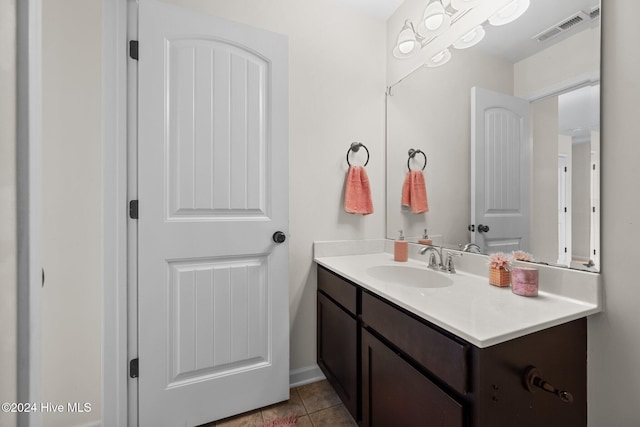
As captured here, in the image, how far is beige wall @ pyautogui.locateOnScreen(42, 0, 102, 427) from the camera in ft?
3.80

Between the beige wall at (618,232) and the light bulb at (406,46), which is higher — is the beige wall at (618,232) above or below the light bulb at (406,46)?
below

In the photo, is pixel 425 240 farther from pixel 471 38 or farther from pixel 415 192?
pixel 471 38

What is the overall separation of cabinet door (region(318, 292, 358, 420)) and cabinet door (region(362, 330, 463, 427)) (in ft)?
0.25

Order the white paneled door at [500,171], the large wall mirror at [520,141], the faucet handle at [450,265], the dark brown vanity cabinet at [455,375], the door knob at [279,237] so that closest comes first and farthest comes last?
the dark brown vanity cabinet at [455,375] < the large wall mirror at [520,141] < the white paneled door at [500,171] < the faucet handle at [450,265] < the door knob at [279,237]

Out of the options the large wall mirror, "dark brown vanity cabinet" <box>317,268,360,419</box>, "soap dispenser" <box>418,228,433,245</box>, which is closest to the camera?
the large wall mirror

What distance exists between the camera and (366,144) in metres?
1.82

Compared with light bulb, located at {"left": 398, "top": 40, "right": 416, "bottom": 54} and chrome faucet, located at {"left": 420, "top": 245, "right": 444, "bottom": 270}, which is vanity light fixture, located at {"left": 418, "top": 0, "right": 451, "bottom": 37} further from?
chrome faucet, located at {"left": 420, "top": 245, "right": 444, "bottom": 270}

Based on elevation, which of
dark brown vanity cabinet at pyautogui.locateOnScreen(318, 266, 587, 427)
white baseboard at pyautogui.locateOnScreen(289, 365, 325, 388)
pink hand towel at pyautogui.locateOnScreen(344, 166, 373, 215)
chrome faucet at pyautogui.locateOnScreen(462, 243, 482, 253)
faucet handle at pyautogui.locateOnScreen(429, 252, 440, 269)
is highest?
pink hand towel at pyautogui.locateOnScreen(344, 166, 373, 215)

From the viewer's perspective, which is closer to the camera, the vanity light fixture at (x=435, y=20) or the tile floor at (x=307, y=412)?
the tile floor at (x=307, y=412)

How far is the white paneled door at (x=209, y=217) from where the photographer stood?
1241mm

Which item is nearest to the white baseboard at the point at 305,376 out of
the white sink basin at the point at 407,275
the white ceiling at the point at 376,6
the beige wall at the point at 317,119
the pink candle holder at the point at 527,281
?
the beige wall at the point at 317,119

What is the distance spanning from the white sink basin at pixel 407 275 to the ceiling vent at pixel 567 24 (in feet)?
3.45

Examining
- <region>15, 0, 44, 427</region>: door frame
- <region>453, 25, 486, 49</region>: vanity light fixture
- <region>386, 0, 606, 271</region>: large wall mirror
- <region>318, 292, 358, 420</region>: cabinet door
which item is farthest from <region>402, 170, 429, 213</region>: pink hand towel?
<region>15, 0, 44, 427</region>: door frame

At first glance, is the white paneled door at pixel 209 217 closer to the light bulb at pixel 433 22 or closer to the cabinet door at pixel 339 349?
the cabinet door at pixel 339 349
